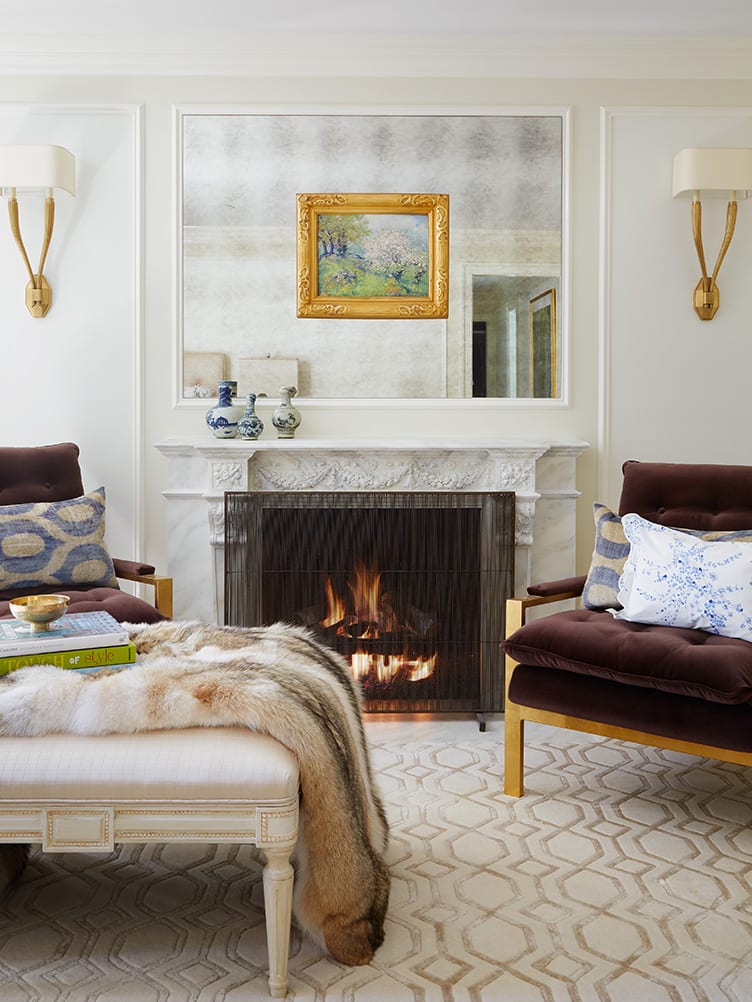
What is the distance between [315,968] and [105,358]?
8.94ft

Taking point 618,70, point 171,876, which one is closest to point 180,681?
point 171,876

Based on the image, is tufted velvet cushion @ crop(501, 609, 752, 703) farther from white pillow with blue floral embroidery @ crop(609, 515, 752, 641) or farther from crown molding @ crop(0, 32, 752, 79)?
crown molding @ crop(0, 32, 752, 79)

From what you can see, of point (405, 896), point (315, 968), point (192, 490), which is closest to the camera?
point (315, 968)

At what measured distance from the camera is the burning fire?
139 inches

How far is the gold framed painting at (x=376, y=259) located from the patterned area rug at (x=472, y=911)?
1.96m

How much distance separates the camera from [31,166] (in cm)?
358

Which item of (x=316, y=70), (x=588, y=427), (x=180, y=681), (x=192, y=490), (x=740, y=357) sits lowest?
(x=180, y=681)

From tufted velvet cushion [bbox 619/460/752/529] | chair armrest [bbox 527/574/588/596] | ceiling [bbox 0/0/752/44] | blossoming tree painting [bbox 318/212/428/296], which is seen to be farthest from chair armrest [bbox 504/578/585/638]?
ceiling [bbox 0/0/752/44]

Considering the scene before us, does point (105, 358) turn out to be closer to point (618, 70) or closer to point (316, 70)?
point (316, 70)

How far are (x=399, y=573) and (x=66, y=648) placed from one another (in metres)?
1.69

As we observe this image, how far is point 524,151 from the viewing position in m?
3.82

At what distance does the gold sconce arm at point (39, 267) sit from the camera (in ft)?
12.2

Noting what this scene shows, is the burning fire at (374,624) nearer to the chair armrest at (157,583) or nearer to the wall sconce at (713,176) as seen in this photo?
the chair armrest at (157,583)

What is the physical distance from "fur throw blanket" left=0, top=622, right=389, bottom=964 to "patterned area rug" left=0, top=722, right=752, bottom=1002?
11 centimetres
